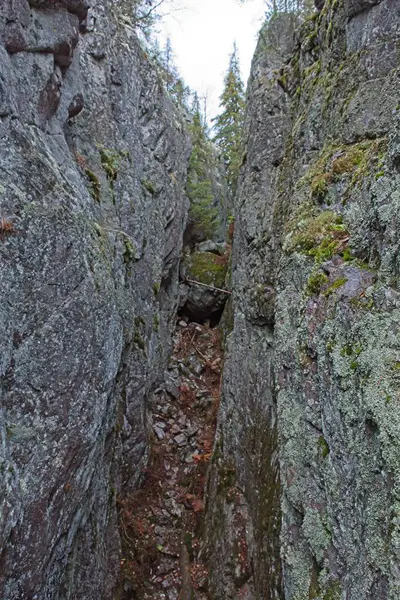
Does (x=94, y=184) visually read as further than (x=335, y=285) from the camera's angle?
Yes

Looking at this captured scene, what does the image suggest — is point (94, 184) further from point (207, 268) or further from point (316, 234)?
point (207, 268)

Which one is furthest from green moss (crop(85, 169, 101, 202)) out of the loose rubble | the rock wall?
the loose rubble

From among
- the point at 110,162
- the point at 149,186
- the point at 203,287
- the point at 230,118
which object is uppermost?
the point at 230,118

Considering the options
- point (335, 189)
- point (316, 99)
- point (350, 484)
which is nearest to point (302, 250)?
point (335, 189)

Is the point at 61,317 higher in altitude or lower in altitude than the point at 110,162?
lower

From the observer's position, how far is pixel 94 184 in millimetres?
7965

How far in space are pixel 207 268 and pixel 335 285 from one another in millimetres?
11326

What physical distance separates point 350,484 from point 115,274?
5.53 meters

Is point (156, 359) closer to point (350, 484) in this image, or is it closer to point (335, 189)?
point (335, 189)

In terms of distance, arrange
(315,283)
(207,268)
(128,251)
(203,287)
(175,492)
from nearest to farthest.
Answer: (315,283) < (128,251) < (175,492) < (203,287) < (207,268)

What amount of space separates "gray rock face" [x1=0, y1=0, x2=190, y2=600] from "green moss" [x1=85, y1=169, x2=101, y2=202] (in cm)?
4

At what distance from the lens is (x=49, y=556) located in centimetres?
477

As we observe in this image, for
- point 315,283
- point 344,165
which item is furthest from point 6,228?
point 344,165

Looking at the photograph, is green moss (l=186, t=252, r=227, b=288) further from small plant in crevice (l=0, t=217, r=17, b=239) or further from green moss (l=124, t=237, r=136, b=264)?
small plant in crevice (l=0, t=217, r=17, b=239)
